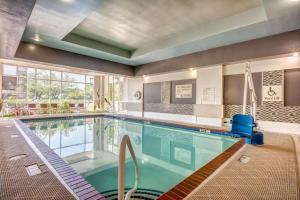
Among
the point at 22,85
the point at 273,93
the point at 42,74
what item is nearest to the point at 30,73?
the point at 42,74

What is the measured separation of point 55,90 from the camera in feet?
41.9

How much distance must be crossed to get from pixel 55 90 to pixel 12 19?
10485 millimetres

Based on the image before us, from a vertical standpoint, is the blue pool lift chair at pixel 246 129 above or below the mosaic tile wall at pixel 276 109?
below

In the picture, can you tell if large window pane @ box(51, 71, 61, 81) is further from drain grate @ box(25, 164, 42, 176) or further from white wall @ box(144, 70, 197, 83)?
drain grate @ box(25, 164, 42, 176)

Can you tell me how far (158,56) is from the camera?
7.48m

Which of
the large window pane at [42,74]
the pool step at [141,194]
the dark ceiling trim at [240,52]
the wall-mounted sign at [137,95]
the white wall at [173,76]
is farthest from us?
the large window pane at [42,74]

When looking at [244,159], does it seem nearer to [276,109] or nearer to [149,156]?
[149,156]

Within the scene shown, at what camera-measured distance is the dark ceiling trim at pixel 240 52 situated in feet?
15.6

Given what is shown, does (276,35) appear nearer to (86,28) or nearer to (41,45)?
(86,28)

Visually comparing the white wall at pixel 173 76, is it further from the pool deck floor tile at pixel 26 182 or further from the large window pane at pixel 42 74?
the large window pane at pixel 42 74

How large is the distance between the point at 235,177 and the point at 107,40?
6.10 metres

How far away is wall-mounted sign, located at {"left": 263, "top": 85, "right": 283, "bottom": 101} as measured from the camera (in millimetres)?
5418

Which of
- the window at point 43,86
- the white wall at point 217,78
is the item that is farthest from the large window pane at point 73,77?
the white wall at point 217,78

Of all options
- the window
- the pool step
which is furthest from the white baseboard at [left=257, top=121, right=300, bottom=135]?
the window
